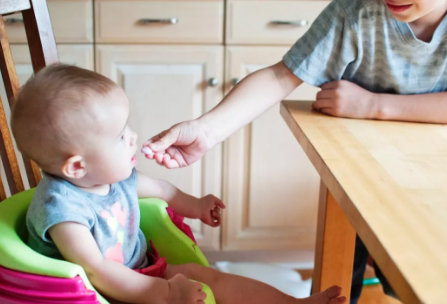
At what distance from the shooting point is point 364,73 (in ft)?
2.97

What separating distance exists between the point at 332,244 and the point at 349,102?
0.27 meters

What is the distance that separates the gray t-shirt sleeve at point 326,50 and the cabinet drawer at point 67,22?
0.82m

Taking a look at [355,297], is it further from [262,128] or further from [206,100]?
[206,100]

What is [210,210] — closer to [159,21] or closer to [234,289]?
[234,289]

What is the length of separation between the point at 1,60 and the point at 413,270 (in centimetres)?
68

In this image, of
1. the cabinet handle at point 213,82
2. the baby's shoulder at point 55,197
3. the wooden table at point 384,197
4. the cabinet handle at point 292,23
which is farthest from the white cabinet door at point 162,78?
the baby's shoulder at point 55,197

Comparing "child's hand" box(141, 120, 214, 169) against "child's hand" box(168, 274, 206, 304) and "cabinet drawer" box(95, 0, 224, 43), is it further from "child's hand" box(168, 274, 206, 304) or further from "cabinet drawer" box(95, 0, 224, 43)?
"cabinet drawer" box(95, 0, 224, 43)

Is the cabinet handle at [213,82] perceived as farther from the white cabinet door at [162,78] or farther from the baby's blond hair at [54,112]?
the baby's blond hair at [54,112]

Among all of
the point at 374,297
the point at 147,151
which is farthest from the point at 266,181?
the point at 147,151

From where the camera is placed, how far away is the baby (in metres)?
0.68

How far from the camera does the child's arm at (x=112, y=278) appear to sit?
679 millimetres

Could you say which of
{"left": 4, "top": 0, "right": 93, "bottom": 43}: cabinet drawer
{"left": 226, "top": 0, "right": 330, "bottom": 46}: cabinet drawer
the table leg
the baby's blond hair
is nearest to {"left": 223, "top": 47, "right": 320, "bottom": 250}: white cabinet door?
{"left": 226, "top": 0, "right": 330, "bottom": 46}: cabinet drawer

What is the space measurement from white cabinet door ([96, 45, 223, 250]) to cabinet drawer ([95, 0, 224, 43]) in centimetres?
3

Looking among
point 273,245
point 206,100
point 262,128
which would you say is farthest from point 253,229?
point 206,100
